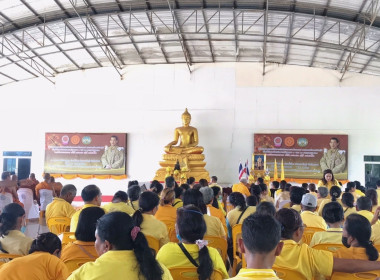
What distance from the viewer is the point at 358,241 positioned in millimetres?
2184

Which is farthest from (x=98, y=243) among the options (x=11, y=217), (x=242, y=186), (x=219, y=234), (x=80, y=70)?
(x=80, y=70)

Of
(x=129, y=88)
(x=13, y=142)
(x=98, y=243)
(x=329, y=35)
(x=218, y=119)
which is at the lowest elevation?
(x=98, y=243)

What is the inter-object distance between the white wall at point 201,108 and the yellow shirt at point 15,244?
9.54m

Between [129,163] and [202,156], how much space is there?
2.52 m

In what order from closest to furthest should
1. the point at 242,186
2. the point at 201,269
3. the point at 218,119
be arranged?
1. the point at 201,269
2. the point at 242,186
3. the point at 218,119

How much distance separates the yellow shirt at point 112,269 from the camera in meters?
1.56

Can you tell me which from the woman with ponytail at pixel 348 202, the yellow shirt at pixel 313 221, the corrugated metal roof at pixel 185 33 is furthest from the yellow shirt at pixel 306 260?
the corrugated metal roof at pixel 185 33

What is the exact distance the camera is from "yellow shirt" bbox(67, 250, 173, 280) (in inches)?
61.6

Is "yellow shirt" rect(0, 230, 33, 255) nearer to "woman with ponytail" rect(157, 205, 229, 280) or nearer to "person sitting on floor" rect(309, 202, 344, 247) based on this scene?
"woman with ponytail" rect(157, 205, 229, 280)

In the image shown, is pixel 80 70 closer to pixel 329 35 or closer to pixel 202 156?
pixel 202 156

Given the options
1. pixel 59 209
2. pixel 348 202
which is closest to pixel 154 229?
pixel 59 209

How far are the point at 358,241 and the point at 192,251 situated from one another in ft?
3.14

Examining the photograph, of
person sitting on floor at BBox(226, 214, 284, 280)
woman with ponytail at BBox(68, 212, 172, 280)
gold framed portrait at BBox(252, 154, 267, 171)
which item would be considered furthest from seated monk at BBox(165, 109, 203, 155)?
person sitting on floor at BBox(226, 214, 284, 280)

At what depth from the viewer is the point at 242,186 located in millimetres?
6926
